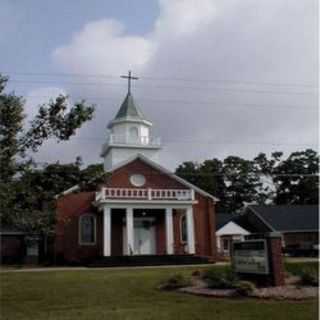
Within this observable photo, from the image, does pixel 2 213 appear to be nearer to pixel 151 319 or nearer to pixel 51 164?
pixel 51 164

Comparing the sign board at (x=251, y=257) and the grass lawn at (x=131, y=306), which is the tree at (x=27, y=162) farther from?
the sign board at (x=251, y=257)

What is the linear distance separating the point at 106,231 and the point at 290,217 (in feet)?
77.4

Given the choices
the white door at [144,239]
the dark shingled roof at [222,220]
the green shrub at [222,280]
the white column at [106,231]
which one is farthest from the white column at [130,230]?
the green shrub at [222,280]

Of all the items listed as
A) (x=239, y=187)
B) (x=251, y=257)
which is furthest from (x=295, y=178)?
(x=251, y=257)

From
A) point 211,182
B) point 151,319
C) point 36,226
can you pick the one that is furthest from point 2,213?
point 211,182

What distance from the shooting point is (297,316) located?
8.92 metres

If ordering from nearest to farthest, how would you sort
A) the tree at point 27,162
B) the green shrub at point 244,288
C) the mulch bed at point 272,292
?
the tree at point 27,162 → the mulch bed at point 272,292 → the green shrub at point 244,288

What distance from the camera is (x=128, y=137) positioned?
131 ft

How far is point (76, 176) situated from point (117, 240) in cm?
2692

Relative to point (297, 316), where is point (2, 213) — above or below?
above

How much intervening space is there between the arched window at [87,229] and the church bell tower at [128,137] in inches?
236

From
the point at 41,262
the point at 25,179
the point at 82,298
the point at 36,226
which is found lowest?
the point at 41,262

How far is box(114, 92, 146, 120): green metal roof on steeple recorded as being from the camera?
1596 inches

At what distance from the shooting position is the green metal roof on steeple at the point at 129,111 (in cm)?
4053
